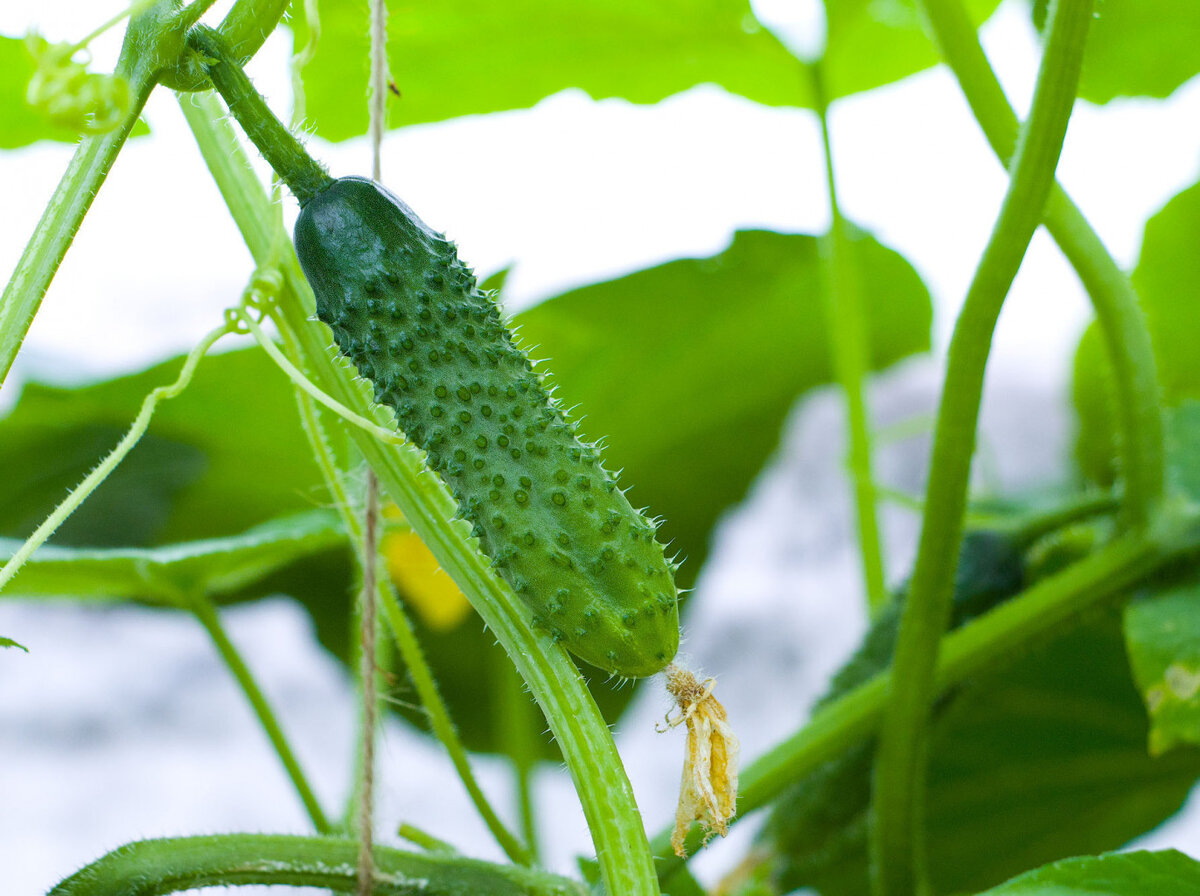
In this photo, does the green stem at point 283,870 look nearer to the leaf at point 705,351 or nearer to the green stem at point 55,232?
the green stem at point 55,232

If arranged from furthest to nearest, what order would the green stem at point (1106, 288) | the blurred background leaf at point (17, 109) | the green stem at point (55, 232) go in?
the blurred background leaf at point (17, 109) → the green stem at point (1106, 288) → the green stem at point (55, 232)

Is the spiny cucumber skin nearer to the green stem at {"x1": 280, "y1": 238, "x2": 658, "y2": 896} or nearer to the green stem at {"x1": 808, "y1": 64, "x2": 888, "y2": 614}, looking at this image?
the green stem at {"x1": 280, "y1": 238, "x2": 658, "y2": 896}

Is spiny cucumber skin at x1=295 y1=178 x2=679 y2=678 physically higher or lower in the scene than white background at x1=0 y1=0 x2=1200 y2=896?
lower

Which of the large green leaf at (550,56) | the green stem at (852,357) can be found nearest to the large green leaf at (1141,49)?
the large green leaf at (550,56)

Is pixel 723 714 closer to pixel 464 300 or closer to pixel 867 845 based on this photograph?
pixel 464 300

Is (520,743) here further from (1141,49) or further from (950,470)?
(1141,49)

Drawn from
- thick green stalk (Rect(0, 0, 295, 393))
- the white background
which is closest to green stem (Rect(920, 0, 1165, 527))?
thick green stalk (Rect(0, 0, 295, 393))

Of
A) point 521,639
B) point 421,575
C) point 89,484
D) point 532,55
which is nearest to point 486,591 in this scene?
point 521,639
